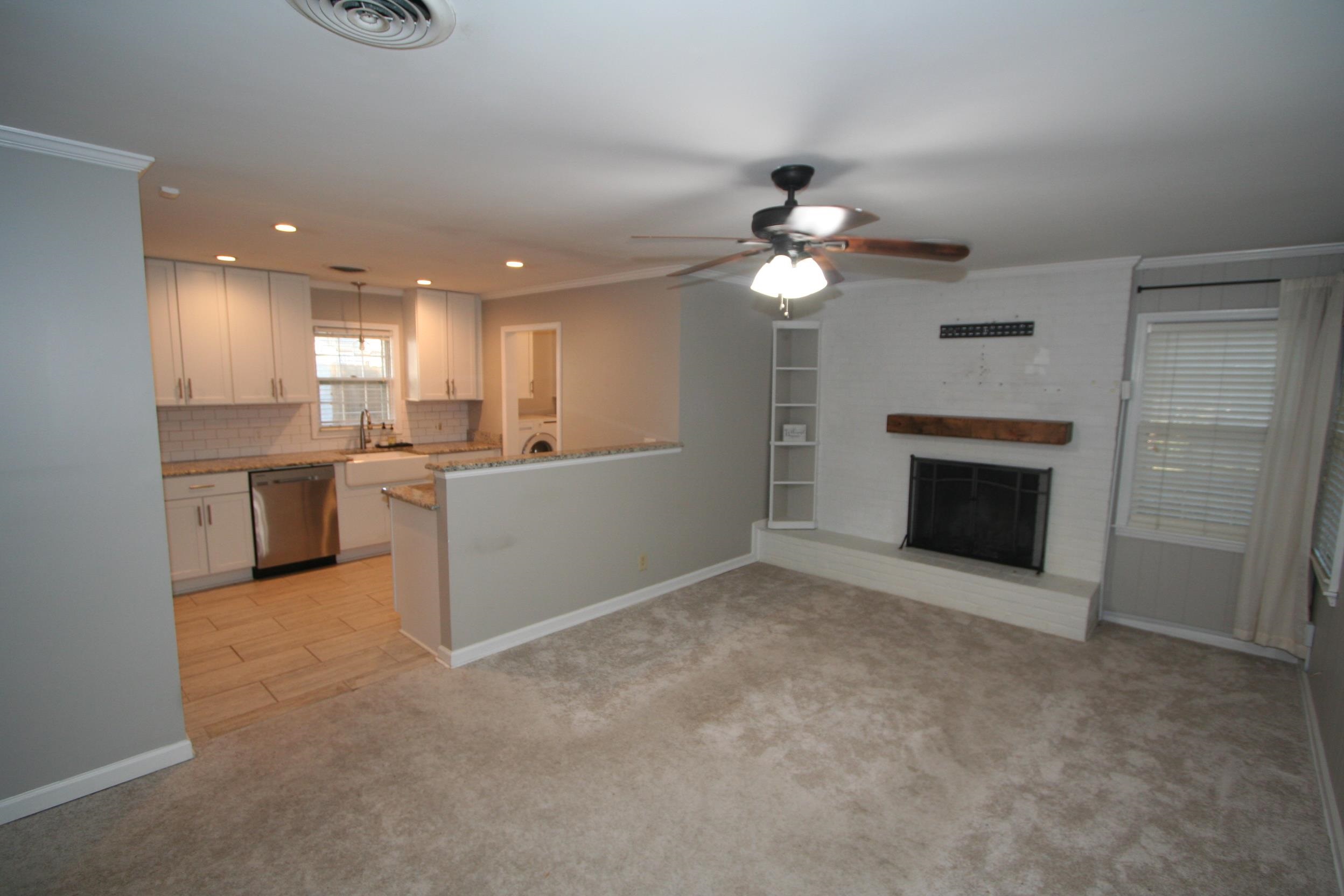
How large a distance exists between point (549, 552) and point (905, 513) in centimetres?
280

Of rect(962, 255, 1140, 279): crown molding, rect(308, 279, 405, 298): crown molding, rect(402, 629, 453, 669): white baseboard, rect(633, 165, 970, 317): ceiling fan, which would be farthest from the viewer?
rect(308, 279, 405, 298): crown molding

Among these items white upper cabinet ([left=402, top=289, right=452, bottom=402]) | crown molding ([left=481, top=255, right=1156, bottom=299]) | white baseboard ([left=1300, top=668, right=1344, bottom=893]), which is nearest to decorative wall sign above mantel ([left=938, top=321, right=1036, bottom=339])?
crown molding ([left=481, top=255, right=1156, bottom=299])

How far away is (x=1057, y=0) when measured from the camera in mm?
1236

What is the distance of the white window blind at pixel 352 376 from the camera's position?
18.3 ft

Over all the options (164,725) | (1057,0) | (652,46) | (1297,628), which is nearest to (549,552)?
(164,725)

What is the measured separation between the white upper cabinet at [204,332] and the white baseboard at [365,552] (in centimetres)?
150

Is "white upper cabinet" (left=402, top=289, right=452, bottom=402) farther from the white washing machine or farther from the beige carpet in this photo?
the beige carpet

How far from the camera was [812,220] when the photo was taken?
6.32 feet

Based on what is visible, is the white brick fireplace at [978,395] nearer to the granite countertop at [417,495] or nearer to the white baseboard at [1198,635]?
the white baseboard at [1198,635]

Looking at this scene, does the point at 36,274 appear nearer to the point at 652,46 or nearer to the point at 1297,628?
the point at 652,46

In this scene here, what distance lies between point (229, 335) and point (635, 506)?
3.42 metres

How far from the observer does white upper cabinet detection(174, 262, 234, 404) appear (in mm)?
4508

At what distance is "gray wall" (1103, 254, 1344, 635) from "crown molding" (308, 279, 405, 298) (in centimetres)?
557

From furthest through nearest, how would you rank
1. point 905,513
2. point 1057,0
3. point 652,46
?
point 905,513 → point 652,46 → point 1057,0
